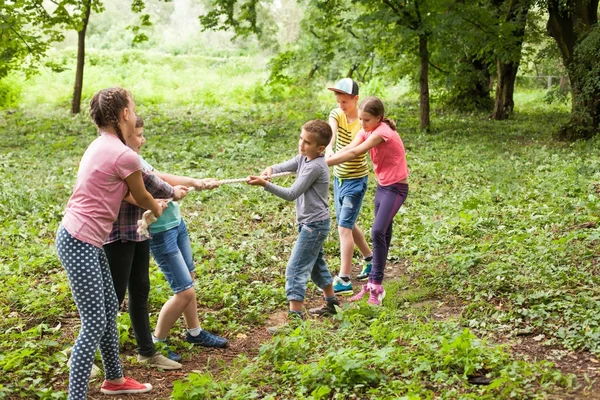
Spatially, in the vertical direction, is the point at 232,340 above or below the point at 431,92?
below

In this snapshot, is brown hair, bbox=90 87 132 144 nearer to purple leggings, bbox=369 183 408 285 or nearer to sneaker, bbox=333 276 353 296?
purple leggings, bbox=369 183 408 285

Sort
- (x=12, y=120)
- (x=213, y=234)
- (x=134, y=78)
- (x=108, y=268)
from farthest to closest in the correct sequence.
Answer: (x=134, y=78), (x=12, y=120), (x=213, y=234), (x=108, y=268)

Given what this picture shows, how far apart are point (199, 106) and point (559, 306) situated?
774 inches

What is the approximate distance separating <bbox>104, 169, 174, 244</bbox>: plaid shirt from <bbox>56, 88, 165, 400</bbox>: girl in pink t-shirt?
0.27 m

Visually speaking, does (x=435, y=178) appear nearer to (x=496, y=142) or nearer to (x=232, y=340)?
(x=496, y=142)

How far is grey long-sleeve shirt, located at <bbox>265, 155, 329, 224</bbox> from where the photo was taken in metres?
5.21

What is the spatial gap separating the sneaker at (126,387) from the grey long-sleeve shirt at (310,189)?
183 cm

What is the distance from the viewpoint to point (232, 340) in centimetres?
535

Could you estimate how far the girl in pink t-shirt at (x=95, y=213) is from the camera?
12.2 feet

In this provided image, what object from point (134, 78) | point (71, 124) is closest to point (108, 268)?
point (71, 124)

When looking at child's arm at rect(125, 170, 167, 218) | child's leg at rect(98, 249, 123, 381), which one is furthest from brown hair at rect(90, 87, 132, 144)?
child's leg at rect(98, 249, 123, 381)

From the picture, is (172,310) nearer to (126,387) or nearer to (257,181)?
(126,387)

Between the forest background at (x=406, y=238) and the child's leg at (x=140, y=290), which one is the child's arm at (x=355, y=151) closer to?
the forest background at (x=406, y=238)

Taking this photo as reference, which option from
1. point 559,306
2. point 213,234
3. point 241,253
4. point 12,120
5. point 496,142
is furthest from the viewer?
point 12,120
